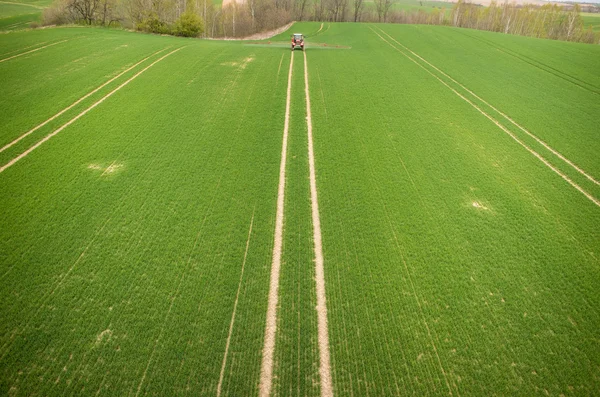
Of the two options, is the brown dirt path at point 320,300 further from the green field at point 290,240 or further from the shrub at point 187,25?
the shrub at point 187,25

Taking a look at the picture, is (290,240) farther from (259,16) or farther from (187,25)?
(259,16)

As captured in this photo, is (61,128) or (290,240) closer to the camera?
(290,240)

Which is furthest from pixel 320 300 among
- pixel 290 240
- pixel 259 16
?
pixel 259 16

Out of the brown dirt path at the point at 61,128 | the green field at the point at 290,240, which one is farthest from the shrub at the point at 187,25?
the green field at the point at 290,240

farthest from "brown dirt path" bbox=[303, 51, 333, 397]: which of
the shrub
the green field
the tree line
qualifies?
the tree line

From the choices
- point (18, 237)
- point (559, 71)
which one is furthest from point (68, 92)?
point (559, 71)

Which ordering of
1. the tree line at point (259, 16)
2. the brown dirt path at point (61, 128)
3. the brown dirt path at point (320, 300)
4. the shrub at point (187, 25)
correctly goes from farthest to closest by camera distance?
1. the tree line at point (259, 16)
2. the shrub at point (187, 25)
3. the brown dirt path at point (61, 128)
4. the brown dirt path at point (320, 300)
